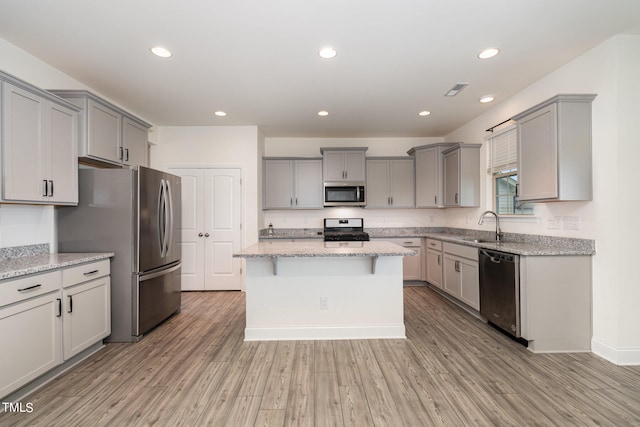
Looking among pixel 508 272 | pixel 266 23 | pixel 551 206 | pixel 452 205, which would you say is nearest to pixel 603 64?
pixel 551 206

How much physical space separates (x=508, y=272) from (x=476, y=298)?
74 centimetres

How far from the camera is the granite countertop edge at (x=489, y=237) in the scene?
2562 millimetres

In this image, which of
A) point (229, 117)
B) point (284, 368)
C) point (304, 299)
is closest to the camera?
point (284, 368)

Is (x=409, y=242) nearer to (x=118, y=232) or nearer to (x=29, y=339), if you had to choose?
(x=118, y=232)

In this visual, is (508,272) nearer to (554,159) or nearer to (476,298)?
(476,298)

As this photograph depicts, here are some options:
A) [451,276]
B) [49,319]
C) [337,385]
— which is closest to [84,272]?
[49,319]

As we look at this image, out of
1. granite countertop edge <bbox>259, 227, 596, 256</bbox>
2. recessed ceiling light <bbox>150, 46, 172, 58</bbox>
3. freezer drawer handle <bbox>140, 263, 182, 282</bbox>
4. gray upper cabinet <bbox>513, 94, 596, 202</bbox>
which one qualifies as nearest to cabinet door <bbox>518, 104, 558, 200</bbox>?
gray upper cabinet <bbox>513, 94, 596, 202</bbox>

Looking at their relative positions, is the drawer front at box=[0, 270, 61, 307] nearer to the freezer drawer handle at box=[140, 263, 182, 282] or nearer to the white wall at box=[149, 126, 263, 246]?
the freezer drawer handle at box=[140, 263, 182, 282]

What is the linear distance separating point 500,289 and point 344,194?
9.36 ft

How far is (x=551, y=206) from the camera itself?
2957 millimetres

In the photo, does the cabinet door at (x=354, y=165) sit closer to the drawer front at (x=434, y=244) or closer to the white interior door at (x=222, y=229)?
the drawer front at (x=434, y=244)

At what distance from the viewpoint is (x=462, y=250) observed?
143 inches

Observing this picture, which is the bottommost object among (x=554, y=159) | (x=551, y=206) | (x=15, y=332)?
(x=15, y=332)

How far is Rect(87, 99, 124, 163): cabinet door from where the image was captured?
281 centimetres
